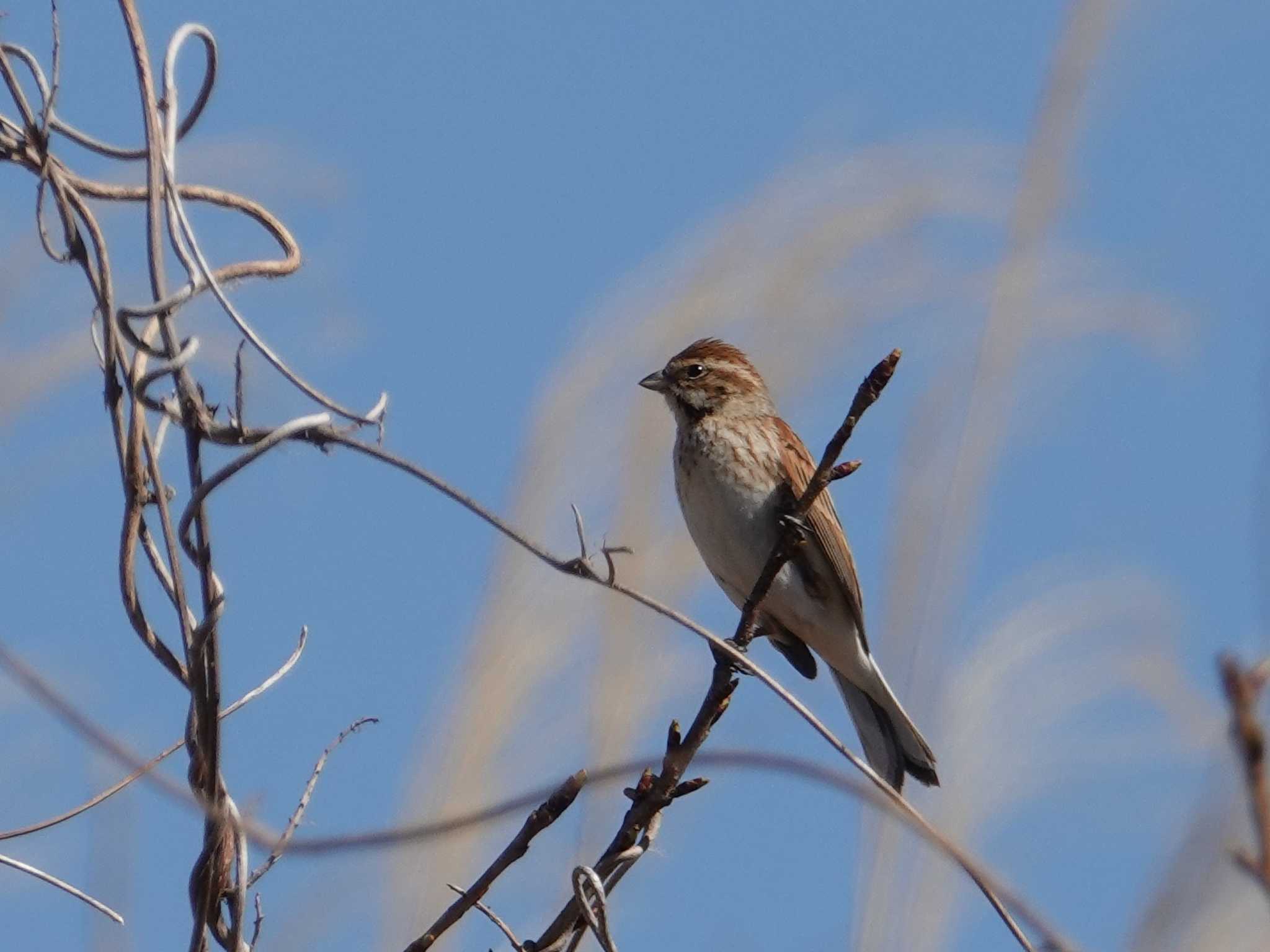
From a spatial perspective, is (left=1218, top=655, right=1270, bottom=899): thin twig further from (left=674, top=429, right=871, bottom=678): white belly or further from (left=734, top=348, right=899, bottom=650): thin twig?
(left=674, top=429, right=871, bottom=678): white belly

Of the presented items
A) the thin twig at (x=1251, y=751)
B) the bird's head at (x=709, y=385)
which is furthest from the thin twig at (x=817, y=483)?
the bird's head at (x=709, y=385)

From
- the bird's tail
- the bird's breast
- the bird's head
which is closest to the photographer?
the bird's tail

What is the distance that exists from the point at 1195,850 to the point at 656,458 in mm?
2828

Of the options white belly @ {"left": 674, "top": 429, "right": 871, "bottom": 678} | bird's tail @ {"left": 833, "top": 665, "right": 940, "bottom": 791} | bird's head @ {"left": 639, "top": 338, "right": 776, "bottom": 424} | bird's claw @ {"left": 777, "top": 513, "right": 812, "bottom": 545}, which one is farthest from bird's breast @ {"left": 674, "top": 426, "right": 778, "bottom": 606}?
bird's claw @ {"left": 777, "top": 513, "right": 812, "bottom": 545}

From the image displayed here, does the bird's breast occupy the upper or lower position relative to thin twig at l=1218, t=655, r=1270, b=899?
upper

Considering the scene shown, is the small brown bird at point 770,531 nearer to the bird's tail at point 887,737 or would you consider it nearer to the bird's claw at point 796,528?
the bird's tail at point 887,737

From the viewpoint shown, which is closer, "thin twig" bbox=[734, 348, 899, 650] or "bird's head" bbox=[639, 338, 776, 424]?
"thin twig" bbox=[734, 348, 899, 650]

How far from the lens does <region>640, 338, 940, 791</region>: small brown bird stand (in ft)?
13.3

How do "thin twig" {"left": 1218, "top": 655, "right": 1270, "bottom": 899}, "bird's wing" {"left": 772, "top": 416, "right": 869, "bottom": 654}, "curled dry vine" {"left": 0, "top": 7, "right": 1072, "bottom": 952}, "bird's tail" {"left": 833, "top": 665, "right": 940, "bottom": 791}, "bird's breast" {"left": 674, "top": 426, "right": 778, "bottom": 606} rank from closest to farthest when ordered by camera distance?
"thin twig" {"left": 1218, "top": 655, "right": 1270, "bottom": 899} < "curled dry vine" {"left": 0, "top": 7, "right": 1072, "bottom": 952} < "bird's tail" {"left": 833, "top": 665, "right": 940, "bottom": 791} < "bird's breast" {"left": 674, "top": 426, "right": 778, "bottom": 606} < "bird's wing" {"left": 772, "top": 416, "right": 869, "bottom": 654}

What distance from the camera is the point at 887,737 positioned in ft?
12.9

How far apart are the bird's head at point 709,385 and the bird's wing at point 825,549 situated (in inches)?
6.3

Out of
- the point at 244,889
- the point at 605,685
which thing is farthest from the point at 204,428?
the point at 605,685

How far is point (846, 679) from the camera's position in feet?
13.9

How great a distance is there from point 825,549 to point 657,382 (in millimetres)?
679
